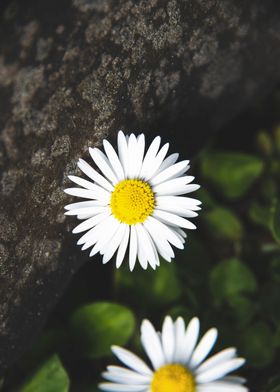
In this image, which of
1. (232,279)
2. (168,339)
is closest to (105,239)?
(168,339)

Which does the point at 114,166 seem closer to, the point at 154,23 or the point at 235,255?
the point at 154,23

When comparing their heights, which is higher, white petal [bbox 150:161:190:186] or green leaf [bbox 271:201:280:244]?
white petal [bbox 150:161:190:186]

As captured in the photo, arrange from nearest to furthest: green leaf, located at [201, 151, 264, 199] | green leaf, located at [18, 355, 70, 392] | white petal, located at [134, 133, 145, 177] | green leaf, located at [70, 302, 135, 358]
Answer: white petal, located at [134, 133, 145, 177]
green leaf, located at [18, 355, 70, 392]
green leaf, located at [70, 302, 135, 358]
green leaf, located at [201, 151, 264, 199]

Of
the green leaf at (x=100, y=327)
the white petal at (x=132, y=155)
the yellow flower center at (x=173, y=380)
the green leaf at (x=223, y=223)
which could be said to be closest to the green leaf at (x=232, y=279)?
the green leaf at (x=223, y=223)

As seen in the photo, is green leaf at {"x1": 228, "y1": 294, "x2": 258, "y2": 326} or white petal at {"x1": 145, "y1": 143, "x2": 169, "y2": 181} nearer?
white petal at {"x1": 145, "y1": 143, "x2": 169, "y2": 181}

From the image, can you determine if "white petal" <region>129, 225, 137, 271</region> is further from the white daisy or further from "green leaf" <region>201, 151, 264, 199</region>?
"green leaf" <region>201, 151, 264, 199</region>

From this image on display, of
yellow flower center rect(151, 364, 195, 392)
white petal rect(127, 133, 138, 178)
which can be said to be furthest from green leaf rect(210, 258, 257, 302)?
white petal rect(127, 133, 138, 178)

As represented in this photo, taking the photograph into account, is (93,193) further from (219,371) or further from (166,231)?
(219,371)
